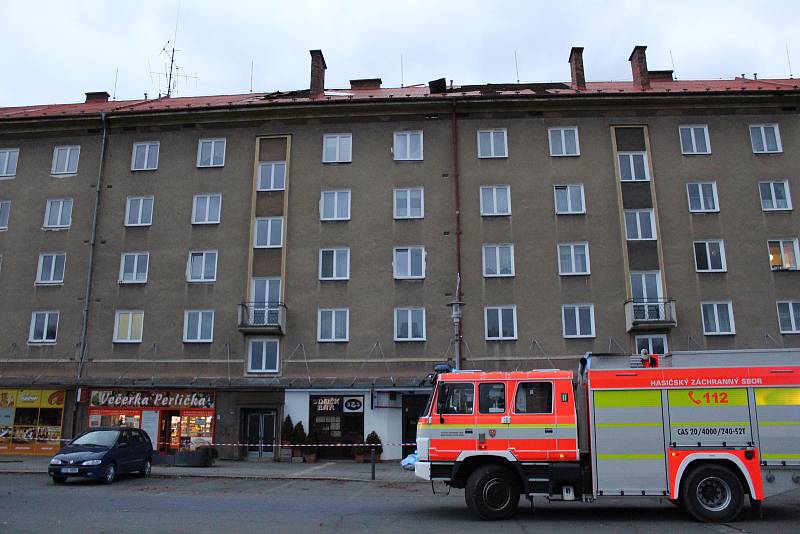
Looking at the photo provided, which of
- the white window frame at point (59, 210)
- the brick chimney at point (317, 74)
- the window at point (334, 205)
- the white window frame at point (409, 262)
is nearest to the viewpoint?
the white window frame at point (409, 262)

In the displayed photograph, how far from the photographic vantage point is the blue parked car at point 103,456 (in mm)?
17859

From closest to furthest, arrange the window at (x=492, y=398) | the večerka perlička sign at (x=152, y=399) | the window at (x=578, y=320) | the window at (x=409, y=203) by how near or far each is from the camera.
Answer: the window at (x=492, y=398) → the window at (x=578, y=320) → the večerka perlička sign at (x=152, y=399) → the window at (x=409, y=203)

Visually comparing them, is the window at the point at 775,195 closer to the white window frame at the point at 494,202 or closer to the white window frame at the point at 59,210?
the white window frame at the point at 494,202

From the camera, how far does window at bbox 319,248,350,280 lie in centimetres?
2862

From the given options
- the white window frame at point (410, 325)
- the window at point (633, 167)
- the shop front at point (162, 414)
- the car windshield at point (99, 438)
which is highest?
the window at point (633, 167)

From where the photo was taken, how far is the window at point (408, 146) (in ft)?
97.7

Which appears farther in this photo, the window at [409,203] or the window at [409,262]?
the window at [409,203]

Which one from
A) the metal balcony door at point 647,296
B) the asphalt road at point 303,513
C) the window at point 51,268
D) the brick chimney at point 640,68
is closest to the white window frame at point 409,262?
the metal balcony door at point 647,296

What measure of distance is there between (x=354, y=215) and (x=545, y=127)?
9636mm

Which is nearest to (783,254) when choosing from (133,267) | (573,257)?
(573,257)

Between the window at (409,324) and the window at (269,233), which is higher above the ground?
the window at (269,233)

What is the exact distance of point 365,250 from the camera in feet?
94.3

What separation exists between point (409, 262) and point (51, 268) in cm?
1667

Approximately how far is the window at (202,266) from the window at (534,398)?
19.8 metres
